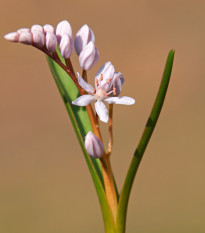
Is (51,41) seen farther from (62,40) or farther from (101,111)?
(101,111)

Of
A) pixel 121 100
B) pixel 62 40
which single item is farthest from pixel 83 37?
pixel 121 100

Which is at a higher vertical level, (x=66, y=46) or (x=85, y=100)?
(x=66, y=46)

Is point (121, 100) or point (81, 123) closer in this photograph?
point (121, 100)

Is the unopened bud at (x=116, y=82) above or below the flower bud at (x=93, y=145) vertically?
above

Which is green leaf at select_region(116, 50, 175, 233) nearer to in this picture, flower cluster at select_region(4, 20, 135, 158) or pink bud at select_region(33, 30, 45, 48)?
flower cluster at select_region(4, 20, 135, 158)

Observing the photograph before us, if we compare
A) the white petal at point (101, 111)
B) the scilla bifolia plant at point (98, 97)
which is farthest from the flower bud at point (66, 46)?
the white petal at point (101, 111)

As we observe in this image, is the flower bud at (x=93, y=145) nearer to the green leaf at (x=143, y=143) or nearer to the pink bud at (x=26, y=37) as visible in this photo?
the green leaf at (x=143, y=143)

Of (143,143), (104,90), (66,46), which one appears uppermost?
(66,46)

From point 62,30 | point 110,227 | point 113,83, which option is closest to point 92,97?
point 113,83

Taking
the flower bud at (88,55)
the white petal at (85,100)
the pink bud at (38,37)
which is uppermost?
the pink bud at (38,37)
